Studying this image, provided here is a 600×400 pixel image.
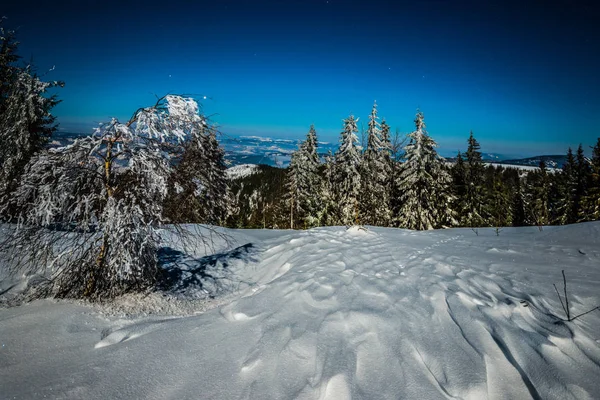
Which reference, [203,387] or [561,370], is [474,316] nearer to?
[561,370]

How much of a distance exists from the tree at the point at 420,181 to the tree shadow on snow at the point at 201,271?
17970 mm

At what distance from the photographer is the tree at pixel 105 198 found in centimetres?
399

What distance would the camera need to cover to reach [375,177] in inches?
941

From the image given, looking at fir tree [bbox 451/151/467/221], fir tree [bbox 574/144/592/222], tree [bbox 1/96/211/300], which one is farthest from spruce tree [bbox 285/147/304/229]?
fir tree [bbox 574/144/592/222]

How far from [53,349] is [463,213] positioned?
30.9 meters

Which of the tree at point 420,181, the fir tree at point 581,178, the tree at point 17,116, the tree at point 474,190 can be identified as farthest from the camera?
the fir tree at point 581,178

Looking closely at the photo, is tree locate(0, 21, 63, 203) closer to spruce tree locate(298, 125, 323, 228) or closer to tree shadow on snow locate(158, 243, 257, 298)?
tree shadow on snow locate(158, 243, 257, 298)

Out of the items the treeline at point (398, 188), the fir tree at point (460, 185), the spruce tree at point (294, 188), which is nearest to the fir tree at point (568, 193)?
the treeline at point (398, 188)

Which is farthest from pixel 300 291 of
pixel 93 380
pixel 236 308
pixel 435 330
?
pixel 93 380

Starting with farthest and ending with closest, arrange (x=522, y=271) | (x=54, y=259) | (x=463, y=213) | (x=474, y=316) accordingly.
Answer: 1. (x=463, y=213)
2. (x=522, y=271)
3. (x=54, y=259)
4. (x=474, y=316)

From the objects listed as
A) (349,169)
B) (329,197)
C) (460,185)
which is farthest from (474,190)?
(329,197)

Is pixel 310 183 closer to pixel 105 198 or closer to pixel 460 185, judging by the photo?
pixel 460 185

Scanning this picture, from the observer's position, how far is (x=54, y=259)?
436 centimetres

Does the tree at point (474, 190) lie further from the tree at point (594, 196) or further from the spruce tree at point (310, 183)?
the spruce tree at point (310, 183)
